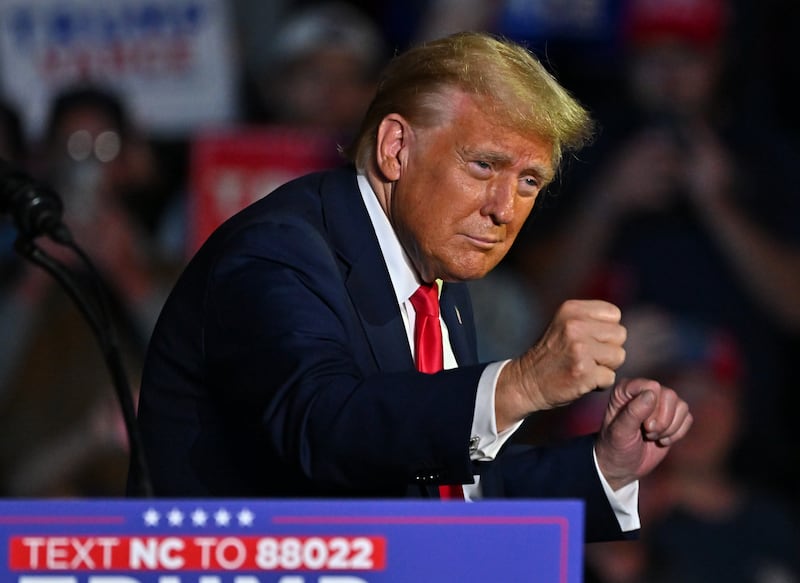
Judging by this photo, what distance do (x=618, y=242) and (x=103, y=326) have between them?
11.7 ft

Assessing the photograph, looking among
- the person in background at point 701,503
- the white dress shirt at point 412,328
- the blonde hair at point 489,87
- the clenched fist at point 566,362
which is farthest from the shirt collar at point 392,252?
the person in background at point 701,503

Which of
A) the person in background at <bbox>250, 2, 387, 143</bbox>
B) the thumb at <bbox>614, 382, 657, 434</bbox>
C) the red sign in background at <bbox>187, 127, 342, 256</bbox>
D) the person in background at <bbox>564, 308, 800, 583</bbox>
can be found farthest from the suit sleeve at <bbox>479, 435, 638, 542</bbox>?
the person in background at <bbox>250, 2, 387, 143</bbox>

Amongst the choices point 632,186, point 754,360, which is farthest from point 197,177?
point 754,360

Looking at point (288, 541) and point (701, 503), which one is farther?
point (701, 503)

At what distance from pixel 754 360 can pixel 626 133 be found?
2.98ft

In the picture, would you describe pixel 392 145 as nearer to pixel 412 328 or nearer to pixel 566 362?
pixel 412 328

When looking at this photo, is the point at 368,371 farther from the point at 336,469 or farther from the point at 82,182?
the point at 82,182

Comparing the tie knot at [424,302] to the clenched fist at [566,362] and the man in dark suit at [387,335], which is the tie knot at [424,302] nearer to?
the man in dark suit at [387,335]

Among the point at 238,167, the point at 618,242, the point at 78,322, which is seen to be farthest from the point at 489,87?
the point at 618,242

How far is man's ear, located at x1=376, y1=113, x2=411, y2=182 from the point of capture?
247 cm

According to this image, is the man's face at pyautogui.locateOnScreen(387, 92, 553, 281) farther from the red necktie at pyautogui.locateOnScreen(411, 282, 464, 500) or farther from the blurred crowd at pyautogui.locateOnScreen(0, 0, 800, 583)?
the blurred crowd at pyautogui.locateOnScreen(0, 0, 800, 583)

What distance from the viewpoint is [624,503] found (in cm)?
241

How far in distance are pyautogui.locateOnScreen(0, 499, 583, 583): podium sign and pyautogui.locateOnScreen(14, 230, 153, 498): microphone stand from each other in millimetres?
139

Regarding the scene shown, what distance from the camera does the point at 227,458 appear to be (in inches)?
92.6
